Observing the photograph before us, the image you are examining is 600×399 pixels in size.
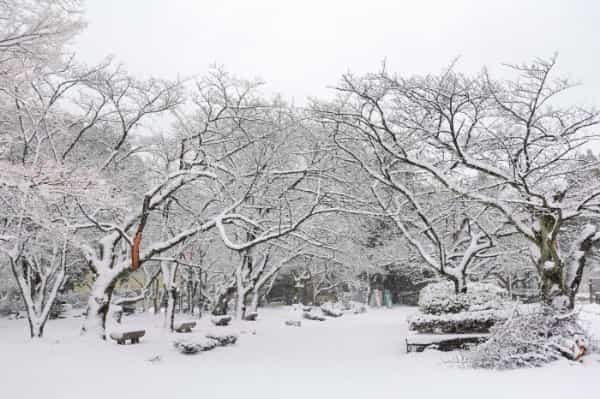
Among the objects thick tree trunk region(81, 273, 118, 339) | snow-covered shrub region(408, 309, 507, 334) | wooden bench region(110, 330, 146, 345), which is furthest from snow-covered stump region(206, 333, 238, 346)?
snow-covered shrub region(408, 309, 507, 334)

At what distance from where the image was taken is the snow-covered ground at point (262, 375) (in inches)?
269

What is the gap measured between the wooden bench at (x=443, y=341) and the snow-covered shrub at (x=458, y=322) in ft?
1.41

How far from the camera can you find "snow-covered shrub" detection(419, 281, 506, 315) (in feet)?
39.5

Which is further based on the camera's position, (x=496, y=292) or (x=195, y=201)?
(x=195, y=201)


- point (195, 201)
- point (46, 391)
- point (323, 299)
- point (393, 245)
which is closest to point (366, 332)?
point (393, 245)

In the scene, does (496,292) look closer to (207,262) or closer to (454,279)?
(454,279)

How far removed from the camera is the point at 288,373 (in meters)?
9.26

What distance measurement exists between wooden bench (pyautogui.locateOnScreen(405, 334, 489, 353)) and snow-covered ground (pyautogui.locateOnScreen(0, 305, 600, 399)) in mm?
327

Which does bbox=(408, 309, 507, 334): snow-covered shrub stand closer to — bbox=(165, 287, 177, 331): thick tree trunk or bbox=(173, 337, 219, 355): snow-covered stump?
bbox=(173, 337, 219, 355): snow-covered stump

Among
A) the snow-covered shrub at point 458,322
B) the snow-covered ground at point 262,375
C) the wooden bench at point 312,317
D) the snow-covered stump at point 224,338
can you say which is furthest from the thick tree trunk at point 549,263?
the wooden bench at point 312,317

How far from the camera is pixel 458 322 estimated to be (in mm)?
11602

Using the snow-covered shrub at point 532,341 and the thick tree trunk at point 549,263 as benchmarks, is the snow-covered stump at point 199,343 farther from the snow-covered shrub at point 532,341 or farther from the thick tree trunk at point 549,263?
the thick tree trunk at point 549,263

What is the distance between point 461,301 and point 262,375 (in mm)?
6200

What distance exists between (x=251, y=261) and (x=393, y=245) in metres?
7.03
